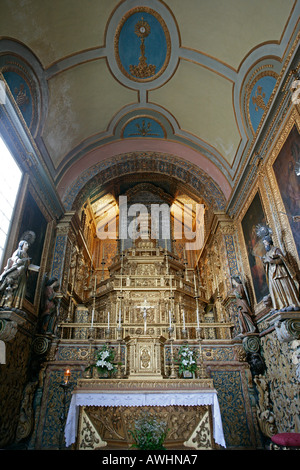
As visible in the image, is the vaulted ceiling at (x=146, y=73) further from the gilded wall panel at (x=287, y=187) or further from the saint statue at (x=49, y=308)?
the saint statue at (x=49, y=308)

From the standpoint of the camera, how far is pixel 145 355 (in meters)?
6.76

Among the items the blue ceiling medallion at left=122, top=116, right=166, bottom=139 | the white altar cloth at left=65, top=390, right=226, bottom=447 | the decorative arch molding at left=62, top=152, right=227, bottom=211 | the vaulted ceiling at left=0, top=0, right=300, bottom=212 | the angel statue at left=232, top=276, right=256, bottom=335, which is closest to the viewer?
the white altar cloth at left=65, top=390, right=226, bottom=447

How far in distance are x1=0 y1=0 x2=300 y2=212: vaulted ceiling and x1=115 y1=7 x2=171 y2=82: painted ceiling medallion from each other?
1.2 inches

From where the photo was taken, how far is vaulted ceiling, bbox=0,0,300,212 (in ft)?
25.0

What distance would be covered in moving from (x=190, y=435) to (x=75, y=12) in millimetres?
10536

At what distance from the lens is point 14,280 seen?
6.69 metres

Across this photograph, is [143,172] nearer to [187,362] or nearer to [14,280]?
[14,280]

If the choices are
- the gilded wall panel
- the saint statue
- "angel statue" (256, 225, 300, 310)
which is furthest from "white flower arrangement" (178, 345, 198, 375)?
the saint statue

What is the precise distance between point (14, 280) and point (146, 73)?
8.06 meters

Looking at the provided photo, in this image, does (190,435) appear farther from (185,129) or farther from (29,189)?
(185,129)

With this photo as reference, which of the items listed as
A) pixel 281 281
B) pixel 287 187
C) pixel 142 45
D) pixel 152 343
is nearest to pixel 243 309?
pixel 281 281

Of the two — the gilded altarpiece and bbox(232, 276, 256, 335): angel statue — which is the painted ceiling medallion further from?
bbox(232, 276, 256, 335): angel statue

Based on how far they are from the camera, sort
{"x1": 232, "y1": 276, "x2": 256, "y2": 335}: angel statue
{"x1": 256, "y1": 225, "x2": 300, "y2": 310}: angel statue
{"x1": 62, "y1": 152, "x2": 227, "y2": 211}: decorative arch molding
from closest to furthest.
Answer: {"x1": 256, "y1": 225, "x2": 300, "y2": 310}: angel statue
{"x1": 232, "y1": 276, "x2": 256, "y2": 335}: angel statue
{"x1": 62, "y1": 152, "x2": 227, "y2": 211}: decorative arch molding
